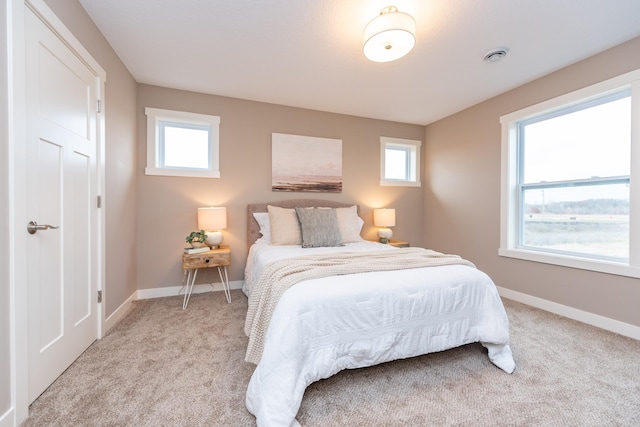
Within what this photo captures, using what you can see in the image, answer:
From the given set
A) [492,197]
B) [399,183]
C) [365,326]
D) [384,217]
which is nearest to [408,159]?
[399,183]

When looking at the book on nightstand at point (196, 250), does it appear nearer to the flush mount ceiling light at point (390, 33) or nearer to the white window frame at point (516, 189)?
the flush mount ceiling light at point (390, 33)

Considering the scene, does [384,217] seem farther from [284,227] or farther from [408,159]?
[284,227]

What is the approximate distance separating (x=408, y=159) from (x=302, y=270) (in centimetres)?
351

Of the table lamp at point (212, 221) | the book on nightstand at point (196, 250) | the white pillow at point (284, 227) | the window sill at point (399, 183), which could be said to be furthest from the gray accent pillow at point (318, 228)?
the window sill at point (399, 183)

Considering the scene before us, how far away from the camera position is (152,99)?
312 cm

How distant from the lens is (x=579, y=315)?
2537mm

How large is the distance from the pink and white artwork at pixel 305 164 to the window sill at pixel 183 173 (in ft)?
2.54

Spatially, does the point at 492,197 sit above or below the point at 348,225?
above

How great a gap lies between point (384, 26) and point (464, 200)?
2.81 meters

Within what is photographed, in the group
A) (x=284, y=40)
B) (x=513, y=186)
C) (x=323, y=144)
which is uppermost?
(x=284, y=40)

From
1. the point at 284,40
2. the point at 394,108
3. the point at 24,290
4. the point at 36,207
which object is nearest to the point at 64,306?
the point at 24,290

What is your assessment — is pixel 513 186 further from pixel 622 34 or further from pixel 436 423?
pixel 436 423

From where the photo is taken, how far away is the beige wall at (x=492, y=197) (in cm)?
234

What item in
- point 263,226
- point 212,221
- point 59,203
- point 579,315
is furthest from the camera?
point 263,226
